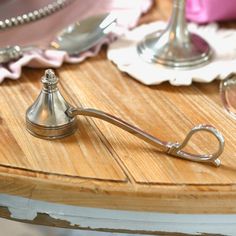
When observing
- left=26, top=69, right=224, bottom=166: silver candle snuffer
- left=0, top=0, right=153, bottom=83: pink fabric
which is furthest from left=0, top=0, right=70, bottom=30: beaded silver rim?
left=26, top=69, right=224, bottom=166: silver candle snuffer

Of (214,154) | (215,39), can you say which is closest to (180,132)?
(214,154)

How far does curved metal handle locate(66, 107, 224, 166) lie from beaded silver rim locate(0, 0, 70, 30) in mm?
135

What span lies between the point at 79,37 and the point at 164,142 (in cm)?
19

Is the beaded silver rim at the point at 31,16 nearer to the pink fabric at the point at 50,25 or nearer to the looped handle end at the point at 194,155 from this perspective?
the pink fabric at the point at 50,25

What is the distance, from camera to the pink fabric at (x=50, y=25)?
550 millimetres

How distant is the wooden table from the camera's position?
0.42 meters

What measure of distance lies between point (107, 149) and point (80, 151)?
0.02 meters

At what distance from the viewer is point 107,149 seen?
1.50 ft

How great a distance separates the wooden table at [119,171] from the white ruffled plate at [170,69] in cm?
2

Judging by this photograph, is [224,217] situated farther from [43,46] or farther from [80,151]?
[43,46]

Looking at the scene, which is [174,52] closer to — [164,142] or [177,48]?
[177,48]

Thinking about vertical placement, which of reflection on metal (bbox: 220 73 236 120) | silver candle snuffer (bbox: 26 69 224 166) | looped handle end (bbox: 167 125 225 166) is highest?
silver candle snuffer (bbox: 26 69 224 166)

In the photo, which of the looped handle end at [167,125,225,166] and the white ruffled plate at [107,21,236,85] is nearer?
the looped handle end at [167,125,225,166]

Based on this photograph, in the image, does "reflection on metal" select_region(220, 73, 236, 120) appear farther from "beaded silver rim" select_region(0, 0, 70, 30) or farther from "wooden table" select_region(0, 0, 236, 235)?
"beaded silver rim" select_region(0, 0, 70, 30)
